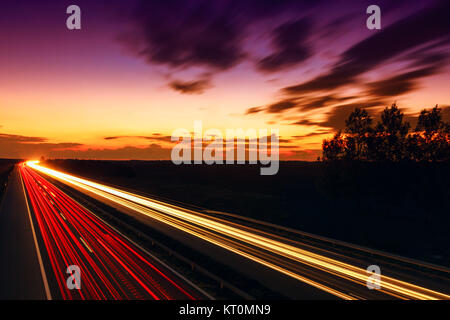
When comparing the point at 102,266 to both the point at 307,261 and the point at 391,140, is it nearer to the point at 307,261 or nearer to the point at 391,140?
the point at 307,261

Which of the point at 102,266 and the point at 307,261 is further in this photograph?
the point at 307,261

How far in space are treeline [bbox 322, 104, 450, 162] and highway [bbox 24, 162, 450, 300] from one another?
18.7m

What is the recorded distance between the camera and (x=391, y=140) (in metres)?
35.9

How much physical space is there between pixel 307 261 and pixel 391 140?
86.4 ft

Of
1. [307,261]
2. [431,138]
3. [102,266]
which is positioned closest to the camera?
[102,266]

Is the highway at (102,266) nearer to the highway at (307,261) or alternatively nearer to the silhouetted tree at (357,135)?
the highway at (307,261)

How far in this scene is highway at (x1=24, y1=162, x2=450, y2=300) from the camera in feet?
43.1

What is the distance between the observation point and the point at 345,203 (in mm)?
44594

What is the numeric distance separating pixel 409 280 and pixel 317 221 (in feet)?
58.7

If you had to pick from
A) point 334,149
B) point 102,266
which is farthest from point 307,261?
point 334,149

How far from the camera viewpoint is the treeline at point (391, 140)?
31.8 m
